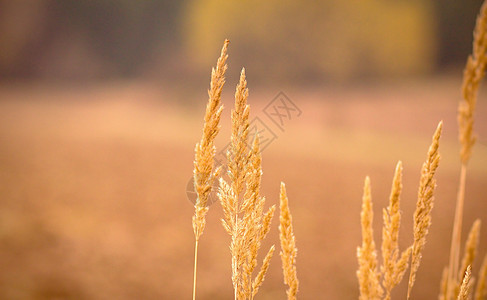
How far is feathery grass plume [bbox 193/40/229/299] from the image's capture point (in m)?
0.52

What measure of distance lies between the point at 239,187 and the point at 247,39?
27.4 feet

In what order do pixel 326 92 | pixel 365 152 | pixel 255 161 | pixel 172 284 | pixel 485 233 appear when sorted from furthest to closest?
pixel 326 92
pixel 365 152
pixel 485 233
pixel 172 284
pixel 255 161

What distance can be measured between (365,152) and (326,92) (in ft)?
7.51

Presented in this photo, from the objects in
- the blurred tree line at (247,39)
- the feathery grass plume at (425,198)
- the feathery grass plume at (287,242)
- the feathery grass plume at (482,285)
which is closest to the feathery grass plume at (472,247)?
the feathery grass plume at (482,285)

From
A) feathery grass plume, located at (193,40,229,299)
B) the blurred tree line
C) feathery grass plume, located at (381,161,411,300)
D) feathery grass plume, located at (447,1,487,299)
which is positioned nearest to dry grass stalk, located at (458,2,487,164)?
feathery grass plume, located at (447,1,487,299)

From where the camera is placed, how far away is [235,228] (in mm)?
557

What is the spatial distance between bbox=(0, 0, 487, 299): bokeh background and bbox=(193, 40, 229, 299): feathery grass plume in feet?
6.76

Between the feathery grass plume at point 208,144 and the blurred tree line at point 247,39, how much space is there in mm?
7157

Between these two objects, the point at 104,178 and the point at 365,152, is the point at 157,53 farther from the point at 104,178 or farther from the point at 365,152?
the point at 365,152

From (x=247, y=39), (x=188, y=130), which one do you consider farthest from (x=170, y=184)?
(x=247, y=39)

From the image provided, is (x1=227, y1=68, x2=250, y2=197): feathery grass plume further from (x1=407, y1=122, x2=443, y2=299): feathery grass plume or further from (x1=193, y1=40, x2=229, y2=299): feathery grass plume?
(x1=407, y1=122, x2=443, y2=299): feathery grass plume

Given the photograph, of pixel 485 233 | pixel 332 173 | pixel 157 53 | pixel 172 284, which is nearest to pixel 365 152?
pixel 332 173

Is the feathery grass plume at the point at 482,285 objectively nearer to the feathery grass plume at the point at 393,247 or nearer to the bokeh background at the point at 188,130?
the feathery grass plume at the point at 393,247

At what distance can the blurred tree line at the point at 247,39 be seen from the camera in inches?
296
